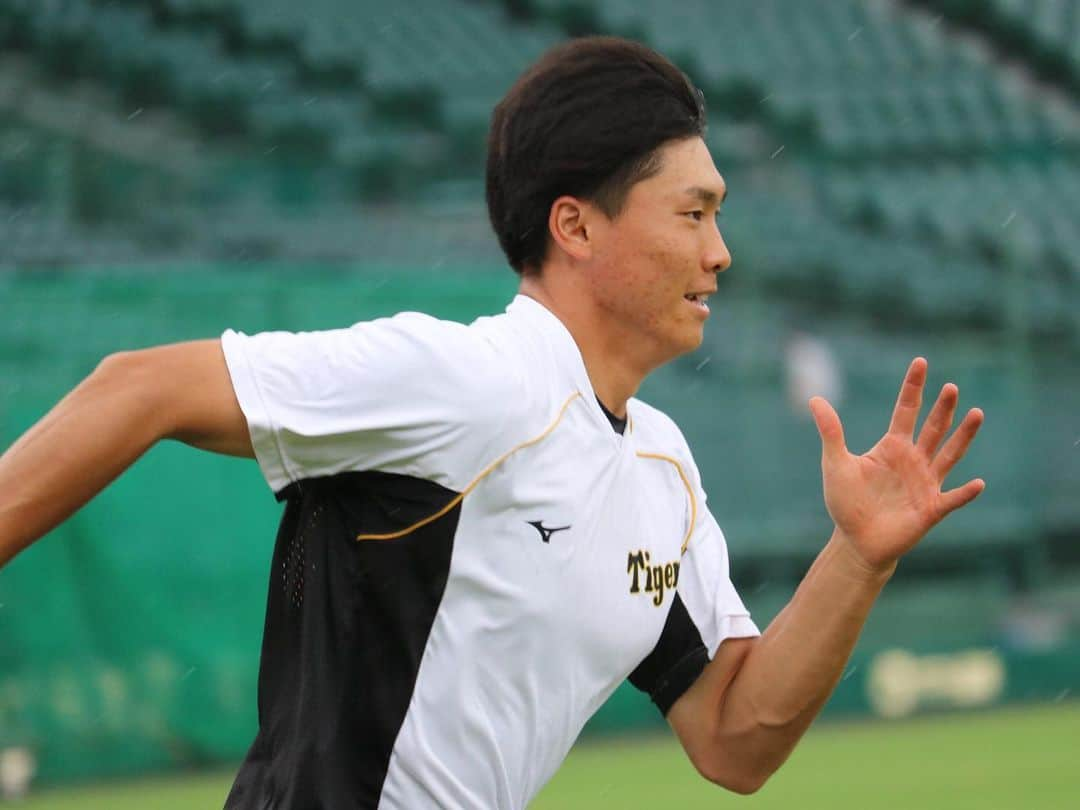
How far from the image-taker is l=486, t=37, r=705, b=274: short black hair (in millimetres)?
2777

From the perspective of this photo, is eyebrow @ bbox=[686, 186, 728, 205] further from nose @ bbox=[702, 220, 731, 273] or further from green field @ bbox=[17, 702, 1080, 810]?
green field @ bbox=[17, 702, 1080, 810]

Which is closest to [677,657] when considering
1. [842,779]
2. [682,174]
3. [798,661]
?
[798,661]

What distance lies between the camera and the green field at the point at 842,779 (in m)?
8.22

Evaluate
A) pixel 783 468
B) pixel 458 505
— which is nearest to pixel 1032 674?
pixel 783 468

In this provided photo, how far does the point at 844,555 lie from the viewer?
2.93 m

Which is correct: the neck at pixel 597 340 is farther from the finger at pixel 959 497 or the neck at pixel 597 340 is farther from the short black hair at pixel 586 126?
the finger at pixel 959 497

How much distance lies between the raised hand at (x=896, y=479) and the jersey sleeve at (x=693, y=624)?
30 cm

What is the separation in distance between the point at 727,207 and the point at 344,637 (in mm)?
10430

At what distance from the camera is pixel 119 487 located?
895cm

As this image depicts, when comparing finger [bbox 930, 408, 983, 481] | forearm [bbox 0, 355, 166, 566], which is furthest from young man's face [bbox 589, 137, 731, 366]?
forearm [bbox 0, 355, 166, 566]

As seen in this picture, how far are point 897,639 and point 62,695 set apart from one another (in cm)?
564

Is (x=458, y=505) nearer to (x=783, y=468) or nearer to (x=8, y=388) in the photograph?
(x=8, y=388)

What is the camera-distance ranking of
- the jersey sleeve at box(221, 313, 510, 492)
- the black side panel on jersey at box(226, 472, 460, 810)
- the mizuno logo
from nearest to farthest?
the jersey sleeve at box(221, 313, 510, 492) → the black side panel on jersey at box(226, 472, 460, 810) → the mizuno logo

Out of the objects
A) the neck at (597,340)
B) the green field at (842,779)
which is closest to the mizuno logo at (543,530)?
the neck at (597,340)
